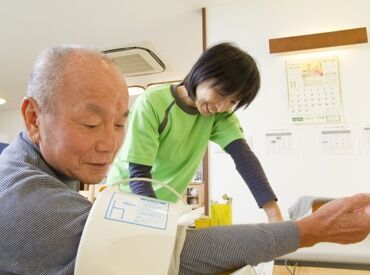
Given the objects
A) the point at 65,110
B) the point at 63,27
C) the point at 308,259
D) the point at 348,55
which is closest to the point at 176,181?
the point at 308,259


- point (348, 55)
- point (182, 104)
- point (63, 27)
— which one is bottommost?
point (182, 104)

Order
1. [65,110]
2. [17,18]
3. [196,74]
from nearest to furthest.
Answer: [65,110] → [196,74] → [17,18]

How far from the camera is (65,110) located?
1.73 feet

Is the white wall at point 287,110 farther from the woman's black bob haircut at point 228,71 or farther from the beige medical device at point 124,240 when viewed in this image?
the beige medical device at point 124,240

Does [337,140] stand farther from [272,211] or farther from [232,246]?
[232,246]

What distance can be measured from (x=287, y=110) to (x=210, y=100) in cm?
80

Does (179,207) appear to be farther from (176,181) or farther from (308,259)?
(176,181)

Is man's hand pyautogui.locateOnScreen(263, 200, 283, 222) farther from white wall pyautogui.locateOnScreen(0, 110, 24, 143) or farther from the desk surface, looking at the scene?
white wall pyautogui.locateOnScreen(0, 110, 24, 143)

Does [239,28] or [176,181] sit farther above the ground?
[239,28]

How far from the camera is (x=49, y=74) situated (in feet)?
1.75

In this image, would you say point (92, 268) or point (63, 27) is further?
point (63, 27)

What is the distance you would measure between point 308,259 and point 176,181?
0.46m

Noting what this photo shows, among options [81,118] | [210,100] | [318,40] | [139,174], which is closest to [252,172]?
[210,100]

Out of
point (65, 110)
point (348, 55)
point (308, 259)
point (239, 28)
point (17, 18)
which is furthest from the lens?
point (17, 18)
